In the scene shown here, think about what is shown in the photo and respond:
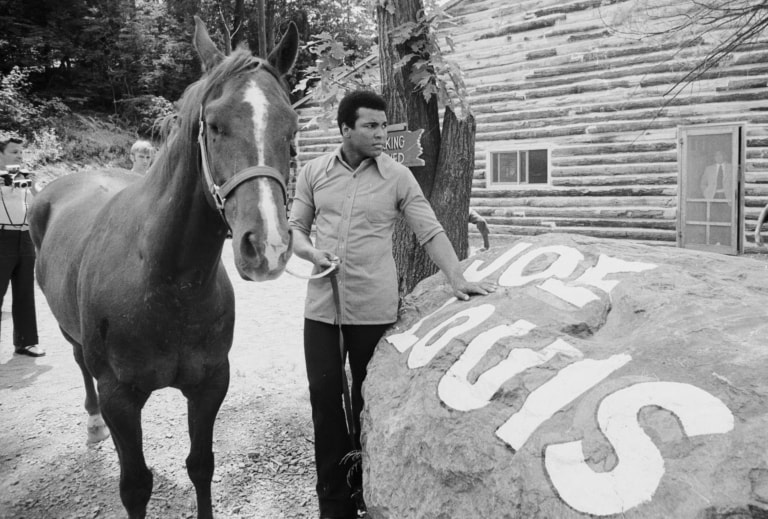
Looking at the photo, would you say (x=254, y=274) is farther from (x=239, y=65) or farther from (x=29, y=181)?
(x=29, y=181)

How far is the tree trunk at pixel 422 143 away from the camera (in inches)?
152

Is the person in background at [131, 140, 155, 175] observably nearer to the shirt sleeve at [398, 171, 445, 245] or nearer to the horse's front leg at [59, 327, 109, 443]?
the horse's front leg at [59, 327, 109, 443]

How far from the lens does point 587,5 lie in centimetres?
1033

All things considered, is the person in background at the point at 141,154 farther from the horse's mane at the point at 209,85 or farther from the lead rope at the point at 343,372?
the lead rope at the point at 343,372

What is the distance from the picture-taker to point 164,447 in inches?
143

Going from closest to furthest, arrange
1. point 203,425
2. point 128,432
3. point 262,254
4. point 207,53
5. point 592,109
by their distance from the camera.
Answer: point 262,254, point 207,53, point 128,432, point 203,425, point 592,109

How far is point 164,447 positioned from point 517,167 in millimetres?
9054

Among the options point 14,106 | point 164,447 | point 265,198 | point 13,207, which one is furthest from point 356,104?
point 14,106

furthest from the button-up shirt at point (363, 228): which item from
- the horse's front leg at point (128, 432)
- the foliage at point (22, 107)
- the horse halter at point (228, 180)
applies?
the foliage at point (22, 107)

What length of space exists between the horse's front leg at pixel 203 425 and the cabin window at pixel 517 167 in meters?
9.21

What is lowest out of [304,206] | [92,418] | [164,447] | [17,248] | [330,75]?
[164,447]

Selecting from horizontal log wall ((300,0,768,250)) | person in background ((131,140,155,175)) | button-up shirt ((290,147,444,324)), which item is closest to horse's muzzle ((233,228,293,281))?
button-up shirt ((290,147,444,324))

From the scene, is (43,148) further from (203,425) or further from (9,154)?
(203,425)

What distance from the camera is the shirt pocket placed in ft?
8.27
